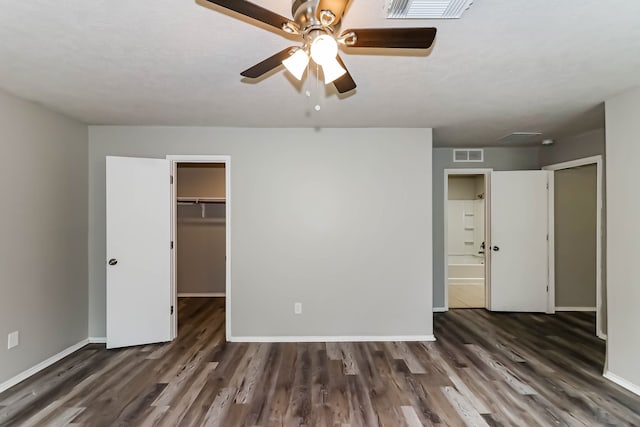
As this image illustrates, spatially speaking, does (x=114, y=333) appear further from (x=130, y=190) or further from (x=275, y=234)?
(x=275, y=234)

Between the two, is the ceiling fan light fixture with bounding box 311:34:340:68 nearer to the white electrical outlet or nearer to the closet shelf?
the white electrical outlet

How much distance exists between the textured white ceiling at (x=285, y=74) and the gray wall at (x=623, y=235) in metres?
0.26

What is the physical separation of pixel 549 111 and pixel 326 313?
127 inches

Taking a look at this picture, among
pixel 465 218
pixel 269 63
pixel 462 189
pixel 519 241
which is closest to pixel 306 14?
pixel 269 63

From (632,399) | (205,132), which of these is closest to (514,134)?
(632,399)

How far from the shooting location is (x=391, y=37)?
1.42 metres

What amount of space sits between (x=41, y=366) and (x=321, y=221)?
10.2 feet

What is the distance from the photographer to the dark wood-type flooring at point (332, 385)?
2291 millimetres

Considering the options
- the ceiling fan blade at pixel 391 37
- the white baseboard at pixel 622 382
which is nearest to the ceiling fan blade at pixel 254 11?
the ceiling fan blade at pixel 391 37

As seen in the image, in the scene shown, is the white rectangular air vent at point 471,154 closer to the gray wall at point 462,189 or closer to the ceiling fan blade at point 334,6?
the gray wall at point 462,189

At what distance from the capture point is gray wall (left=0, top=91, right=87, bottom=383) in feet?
8.81

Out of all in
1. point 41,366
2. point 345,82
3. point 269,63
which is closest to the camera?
point 269,63

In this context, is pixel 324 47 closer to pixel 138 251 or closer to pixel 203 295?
pixel 138 251

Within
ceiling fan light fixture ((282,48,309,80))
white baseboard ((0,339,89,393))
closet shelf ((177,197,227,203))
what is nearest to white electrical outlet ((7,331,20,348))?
white baseboard ((0,339,89,393))
